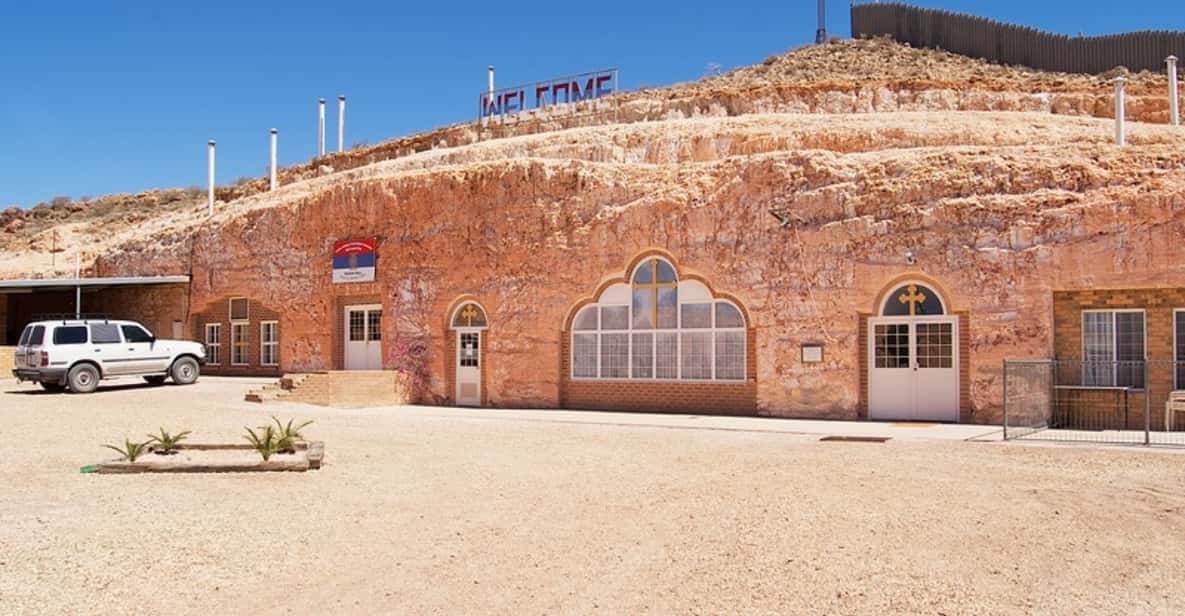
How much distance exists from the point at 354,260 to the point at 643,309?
8382mm

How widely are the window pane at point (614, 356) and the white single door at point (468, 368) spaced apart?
327cm

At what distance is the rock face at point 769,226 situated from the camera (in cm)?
1770

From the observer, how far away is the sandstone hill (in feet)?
73.1

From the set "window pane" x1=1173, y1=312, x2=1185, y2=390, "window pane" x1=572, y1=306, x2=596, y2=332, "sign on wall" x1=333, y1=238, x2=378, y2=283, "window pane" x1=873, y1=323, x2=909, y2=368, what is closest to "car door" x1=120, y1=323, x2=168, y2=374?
"sign on wall" x1=333, y1=238, x2=378, y2=283

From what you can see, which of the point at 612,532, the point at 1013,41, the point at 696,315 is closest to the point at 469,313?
the point at 696,315

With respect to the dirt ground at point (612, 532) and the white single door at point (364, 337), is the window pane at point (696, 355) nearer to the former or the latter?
the dirt ground at point (612, 532)

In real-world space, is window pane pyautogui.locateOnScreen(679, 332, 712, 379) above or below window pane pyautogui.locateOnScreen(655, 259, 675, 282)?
below

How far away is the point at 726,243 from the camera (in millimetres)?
20562

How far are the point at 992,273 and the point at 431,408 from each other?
40.7 feet

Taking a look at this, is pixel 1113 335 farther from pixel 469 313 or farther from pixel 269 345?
pixel 269 345

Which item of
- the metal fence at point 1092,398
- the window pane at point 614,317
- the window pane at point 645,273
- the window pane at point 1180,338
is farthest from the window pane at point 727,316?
the window pane at point 1180,338

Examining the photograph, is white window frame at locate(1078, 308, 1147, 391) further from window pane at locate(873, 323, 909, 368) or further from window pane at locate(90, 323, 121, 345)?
window pane at locate(90, 323, 121, 345)

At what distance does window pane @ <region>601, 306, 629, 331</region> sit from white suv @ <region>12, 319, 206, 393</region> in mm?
11956

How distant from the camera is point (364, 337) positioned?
2606 cm
